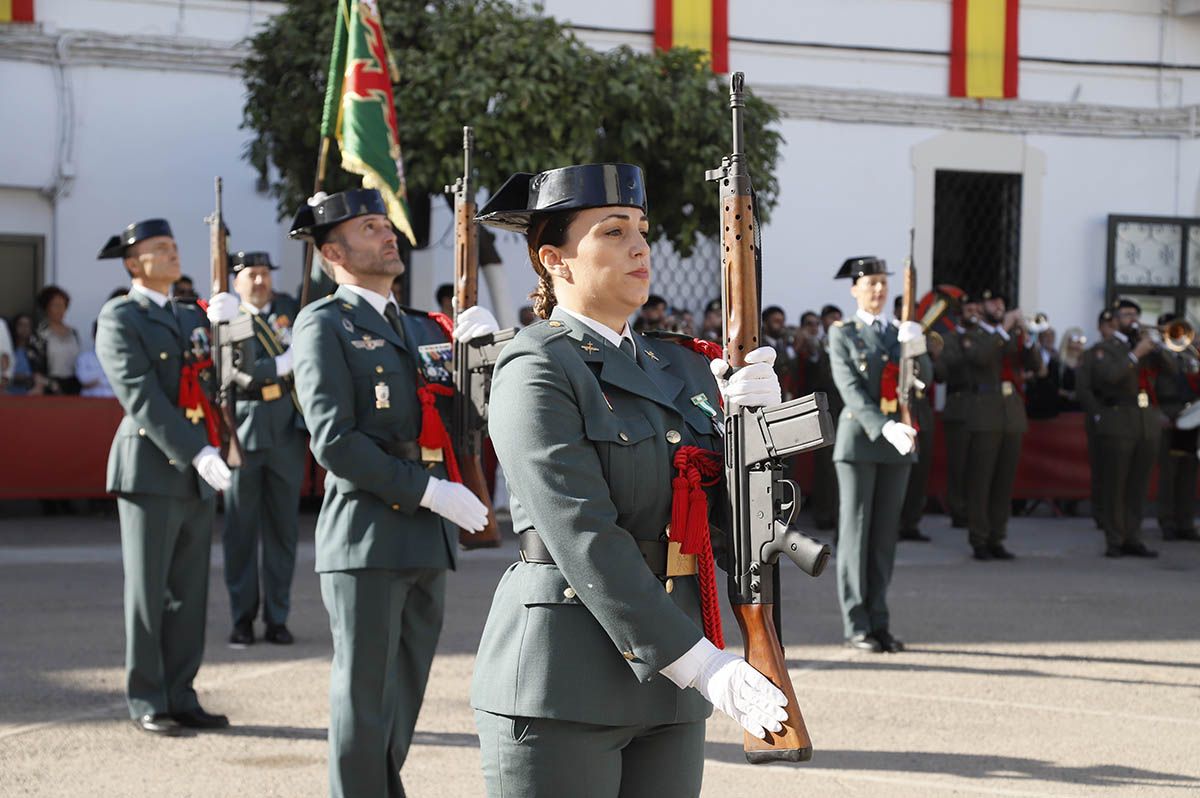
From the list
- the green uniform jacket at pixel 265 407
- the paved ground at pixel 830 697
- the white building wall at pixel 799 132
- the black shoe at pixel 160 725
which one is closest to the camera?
the paved ground at pixel 830 697

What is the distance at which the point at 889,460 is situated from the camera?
807 cm

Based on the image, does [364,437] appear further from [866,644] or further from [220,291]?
[866,644]

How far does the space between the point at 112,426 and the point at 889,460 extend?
289 inches

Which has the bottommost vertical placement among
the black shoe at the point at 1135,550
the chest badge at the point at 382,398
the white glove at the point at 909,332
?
the black shoe at the point at 1135,550

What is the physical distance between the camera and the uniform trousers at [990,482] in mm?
11633

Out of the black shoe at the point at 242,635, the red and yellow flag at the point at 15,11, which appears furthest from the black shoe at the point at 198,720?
the red and yellow flag at the point at 15,11

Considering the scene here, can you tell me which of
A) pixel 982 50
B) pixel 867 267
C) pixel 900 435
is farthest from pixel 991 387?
pixel 982 50

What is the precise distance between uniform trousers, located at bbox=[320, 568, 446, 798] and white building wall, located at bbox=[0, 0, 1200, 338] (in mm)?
10797

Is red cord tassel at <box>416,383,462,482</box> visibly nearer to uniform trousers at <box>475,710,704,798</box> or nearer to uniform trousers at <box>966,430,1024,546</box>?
uniform trousers at <box>475,710,704,798</box>

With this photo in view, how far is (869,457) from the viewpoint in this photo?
26.5 ft

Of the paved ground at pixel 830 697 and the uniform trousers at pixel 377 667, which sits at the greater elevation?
the uniform trousers at pixel 377 667

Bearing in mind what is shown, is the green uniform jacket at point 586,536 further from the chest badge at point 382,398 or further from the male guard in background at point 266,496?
the male guard in background at point 266,496

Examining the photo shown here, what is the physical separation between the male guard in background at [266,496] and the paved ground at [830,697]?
0.27m

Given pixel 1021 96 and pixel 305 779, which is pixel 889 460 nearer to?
pixel 305 779
